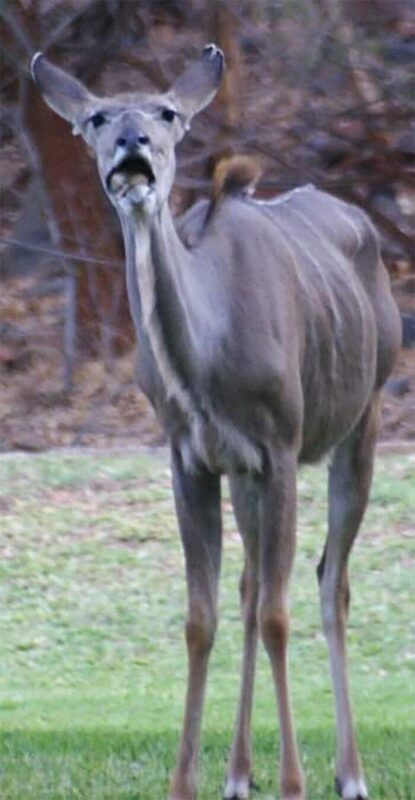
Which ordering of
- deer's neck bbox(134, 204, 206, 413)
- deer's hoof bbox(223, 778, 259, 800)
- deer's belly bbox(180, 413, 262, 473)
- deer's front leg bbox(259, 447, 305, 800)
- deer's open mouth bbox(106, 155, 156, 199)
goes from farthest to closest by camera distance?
deer's hoof bbox(223, 778, 259, 800) < deer's front leg bbox(259, 447, 305, 800) < deer's belly bbox(180, 413, 262, 473) < deer's neck bbox(134, 204, 206, 413) < deer's open mouth bbox(106, 155, 156, 199)

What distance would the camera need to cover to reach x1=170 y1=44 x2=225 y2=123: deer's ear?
643cm

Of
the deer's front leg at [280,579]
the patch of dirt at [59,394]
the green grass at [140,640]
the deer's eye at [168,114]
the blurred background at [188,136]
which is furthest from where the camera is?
the blurred background at [188,136]

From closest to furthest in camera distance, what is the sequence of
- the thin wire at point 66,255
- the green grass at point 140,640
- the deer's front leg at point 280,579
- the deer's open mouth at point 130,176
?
the deer's open mouth at point 130,176 → the deer's front leg at point 280,579 → the green grass at point 140,640 → the thin wire at point 66,255

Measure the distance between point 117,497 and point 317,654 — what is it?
103 inches

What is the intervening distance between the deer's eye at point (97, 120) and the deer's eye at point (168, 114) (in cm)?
17

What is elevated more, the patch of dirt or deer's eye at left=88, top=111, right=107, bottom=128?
deer's eye at left=88, top=111, right=107, bottom=128

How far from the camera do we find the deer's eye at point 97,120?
607 centimetres

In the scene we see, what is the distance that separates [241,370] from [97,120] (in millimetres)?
823

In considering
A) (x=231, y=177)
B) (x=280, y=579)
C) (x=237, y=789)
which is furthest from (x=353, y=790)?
(x=231, y=177)

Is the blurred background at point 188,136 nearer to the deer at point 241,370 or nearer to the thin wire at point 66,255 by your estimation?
the thin wire at point 66,255

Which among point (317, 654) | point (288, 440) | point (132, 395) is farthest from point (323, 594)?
point (132, 395)

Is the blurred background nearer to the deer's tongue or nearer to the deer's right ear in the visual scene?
the deer's right ear

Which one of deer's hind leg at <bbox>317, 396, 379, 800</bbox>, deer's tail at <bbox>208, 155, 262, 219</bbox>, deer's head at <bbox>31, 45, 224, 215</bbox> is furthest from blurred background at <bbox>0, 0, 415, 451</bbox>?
deer's head at <bbox>31, 45, 224, 215</bbox>

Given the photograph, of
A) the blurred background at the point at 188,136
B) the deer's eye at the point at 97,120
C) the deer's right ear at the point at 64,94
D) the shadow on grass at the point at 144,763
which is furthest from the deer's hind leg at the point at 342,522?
the blurred background at the point at 188,136
